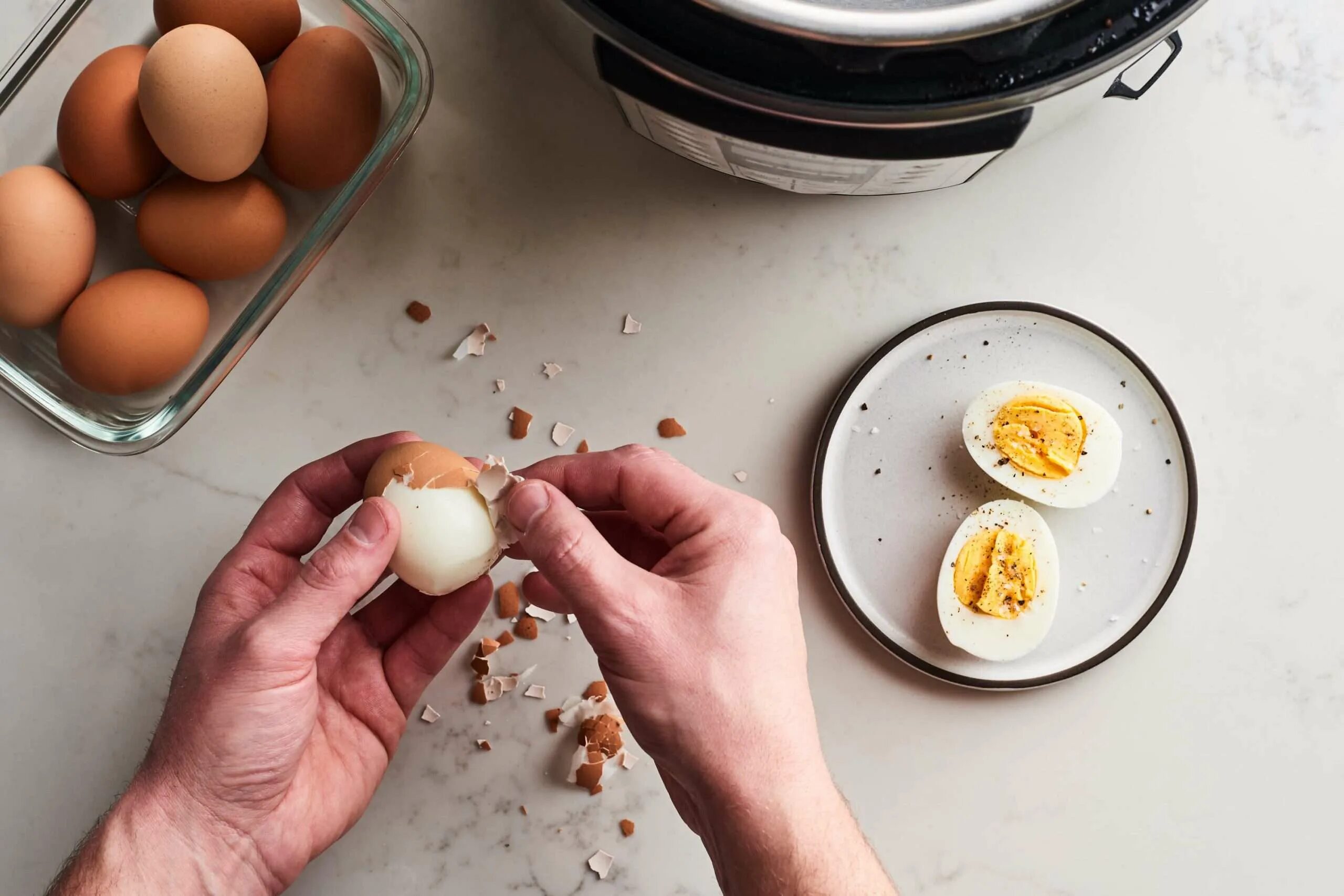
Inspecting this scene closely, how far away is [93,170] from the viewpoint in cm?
89

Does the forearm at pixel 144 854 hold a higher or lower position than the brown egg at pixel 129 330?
lower

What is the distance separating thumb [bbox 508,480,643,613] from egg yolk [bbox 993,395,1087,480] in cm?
47

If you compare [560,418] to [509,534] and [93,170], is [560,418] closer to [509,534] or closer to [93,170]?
[509,534]

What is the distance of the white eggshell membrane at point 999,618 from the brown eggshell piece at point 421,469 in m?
0.50

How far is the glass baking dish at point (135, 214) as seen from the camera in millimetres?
957

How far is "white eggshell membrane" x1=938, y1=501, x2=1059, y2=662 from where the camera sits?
977 mm

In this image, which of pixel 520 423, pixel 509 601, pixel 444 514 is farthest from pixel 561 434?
pixel 444 514

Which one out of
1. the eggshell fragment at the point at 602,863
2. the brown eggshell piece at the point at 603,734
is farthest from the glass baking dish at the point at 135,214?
the eggshell fragment at the point at 602,863

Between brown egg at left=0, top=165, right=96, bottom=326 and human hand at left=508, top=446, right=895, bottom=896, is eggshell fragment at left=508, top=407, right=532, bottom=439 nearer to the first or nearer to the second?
human hand at left=508, top=446, right=895, bottom=896

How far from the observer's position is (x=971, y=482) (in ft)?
3.34

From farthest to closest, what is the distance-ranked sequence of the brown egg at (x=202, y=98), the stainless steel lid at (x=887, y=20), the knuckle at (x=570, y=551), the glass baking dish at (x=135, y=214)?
the glass baking dish at (x=135, y=214)
the brown egg at (x=202, y=98)
the knuckle at (x=570, y=551)
the stainless steel lid at (x=887, y=20)

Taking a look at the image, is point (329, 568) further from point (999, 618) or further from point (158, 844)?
point (999, 618)

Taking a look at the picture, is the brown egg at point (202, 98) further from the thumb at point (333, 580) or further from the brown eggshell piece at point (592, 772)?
the brown eggshell piece at point (592, 772)

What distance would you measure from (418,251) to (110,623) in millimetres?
530
